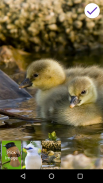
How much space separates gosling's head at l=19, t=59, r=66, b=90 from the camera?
383cm

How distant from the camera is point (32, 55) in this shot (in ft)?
23.1

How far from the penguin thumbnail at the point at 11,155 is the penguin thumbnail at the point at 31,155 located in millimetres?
32

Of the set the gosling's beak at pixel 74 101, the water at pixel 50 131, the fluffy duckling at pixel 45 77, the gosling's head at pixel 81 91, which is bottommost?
the water at pixel 50 131

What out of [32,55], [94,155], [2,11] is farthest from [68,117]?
[2,11]

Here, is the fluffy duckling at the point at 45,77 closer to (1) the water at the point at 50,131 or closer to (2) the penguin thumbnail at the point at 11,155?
(1) the water at the point at 50,131

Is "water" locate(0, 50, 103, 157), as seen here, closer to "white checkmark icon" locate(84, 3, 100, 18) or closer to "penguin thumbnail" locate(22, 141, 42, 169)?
"penguin thumbnail" locate(22, 141, 42, 169)

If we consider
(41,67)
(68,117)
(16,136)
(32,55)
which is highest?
(32,55)

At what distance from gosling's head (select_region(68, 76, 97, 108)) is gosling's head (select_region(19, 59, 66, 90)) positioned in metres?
0.43

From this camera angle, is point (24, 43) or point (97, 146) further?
point (24, 43)

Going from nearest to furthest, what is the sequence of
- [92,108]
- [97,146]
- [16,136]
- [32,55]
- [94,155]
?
[94,155] < [97,146] < [16,136] < [92,108] < [32,55]

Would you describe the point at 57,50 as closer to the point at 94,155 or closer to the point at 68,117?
the point at 68,117

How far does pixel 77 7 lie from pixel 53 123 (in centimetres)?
398

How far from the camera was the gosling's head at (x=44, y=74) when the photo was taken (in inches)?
151

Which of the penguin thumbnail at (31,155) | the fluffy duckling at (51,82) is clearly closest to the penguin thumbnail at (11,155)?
the penguin thumbnail at (31,155)
